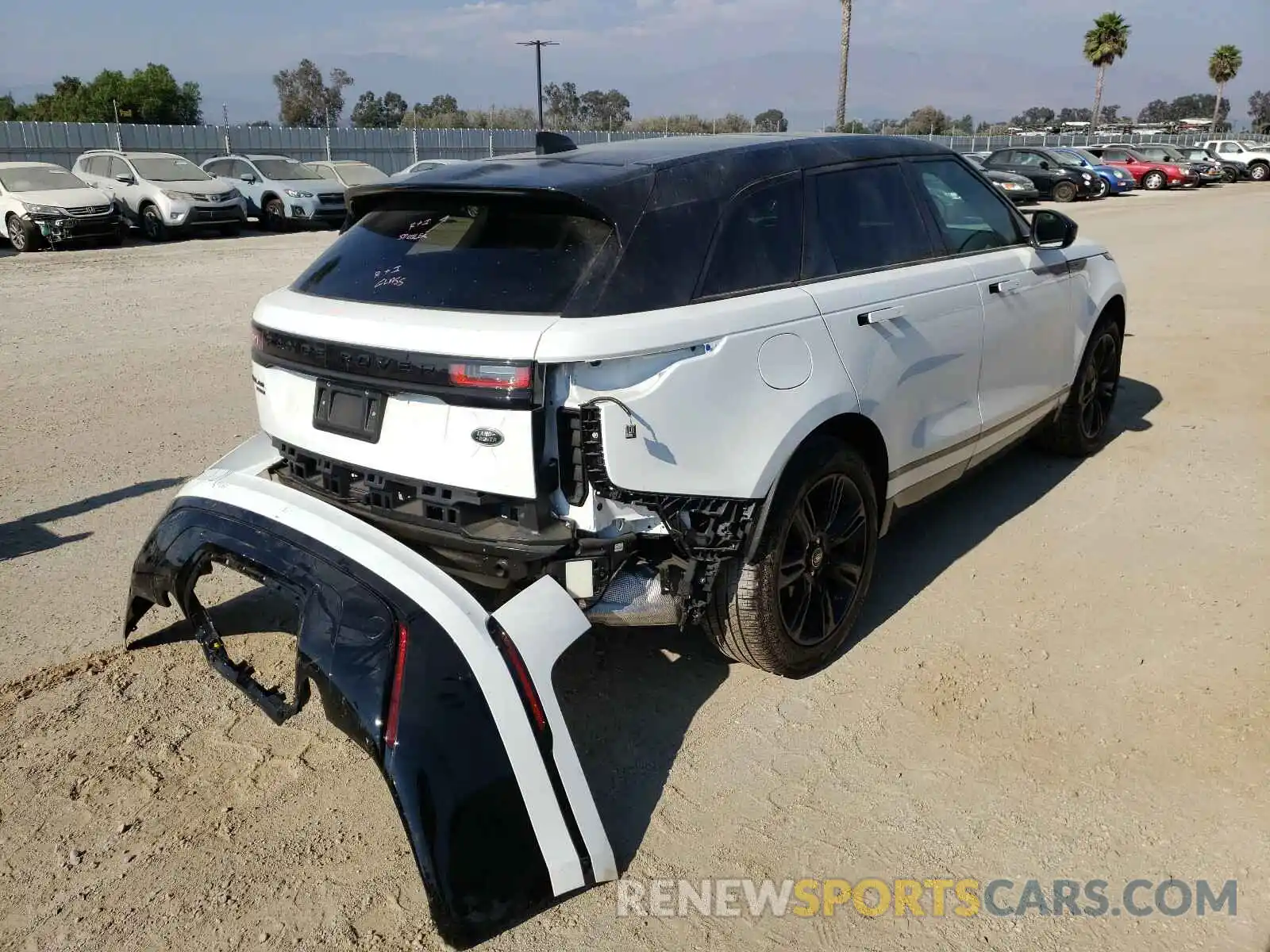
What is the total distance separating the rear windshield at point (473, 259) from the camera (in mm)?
3135

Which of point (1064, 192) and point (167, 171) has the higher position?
point (167, 171)

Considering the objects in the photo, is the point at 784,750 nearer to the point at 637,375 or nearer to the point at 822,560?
the point at 822,560

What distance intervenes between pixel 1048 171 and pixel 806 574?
1184 inches

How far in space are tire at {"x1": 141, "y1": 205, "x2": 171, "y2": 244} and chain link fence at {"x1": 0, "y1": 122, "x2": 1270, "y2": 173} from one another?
9.06m

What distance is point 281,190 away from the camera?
853 inches

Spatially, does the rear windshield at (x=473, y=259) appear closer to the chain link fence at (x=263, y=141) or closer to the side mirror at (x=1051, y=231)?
the side mirror at (x=1051, y=231)

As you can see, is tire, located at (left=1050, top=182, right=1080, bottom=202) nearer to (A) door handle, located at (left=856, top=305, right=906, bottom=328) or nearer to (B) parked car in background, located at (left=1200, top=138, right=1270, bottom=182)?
(B) parked car in background, located at (left=1200, top=138, right=1270, bottom=182)

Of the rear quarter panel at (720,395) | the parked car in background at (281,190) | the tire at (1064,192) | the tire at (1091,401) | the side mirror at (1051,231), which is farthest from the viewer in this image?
the tire at (1064,192)

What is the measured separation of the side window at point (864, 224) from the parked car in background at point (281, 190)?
19.1 m

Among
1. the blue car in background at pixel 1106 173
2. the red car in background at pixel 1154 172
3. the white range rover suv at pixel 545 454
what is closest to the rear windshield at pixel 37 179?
the white range rover suv at pixel 545 454

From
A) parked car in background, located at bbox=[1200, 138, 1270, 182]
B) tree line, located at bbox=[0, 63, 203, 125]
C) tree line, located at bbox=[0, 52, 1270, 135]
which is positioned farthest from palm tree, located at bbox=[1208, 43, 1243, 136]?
tree line, located at bbox=[0, 63, 203, 125]

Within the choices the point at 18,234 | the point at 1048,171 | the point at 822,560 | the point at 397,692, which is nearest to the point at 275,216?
the point at 18,234

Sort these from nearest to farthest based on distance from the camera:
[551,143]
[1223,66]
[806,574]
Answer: [806,574] < [551,143] < [1223,66]

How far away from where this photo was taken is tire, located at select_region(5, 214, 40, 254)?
56.3ft
